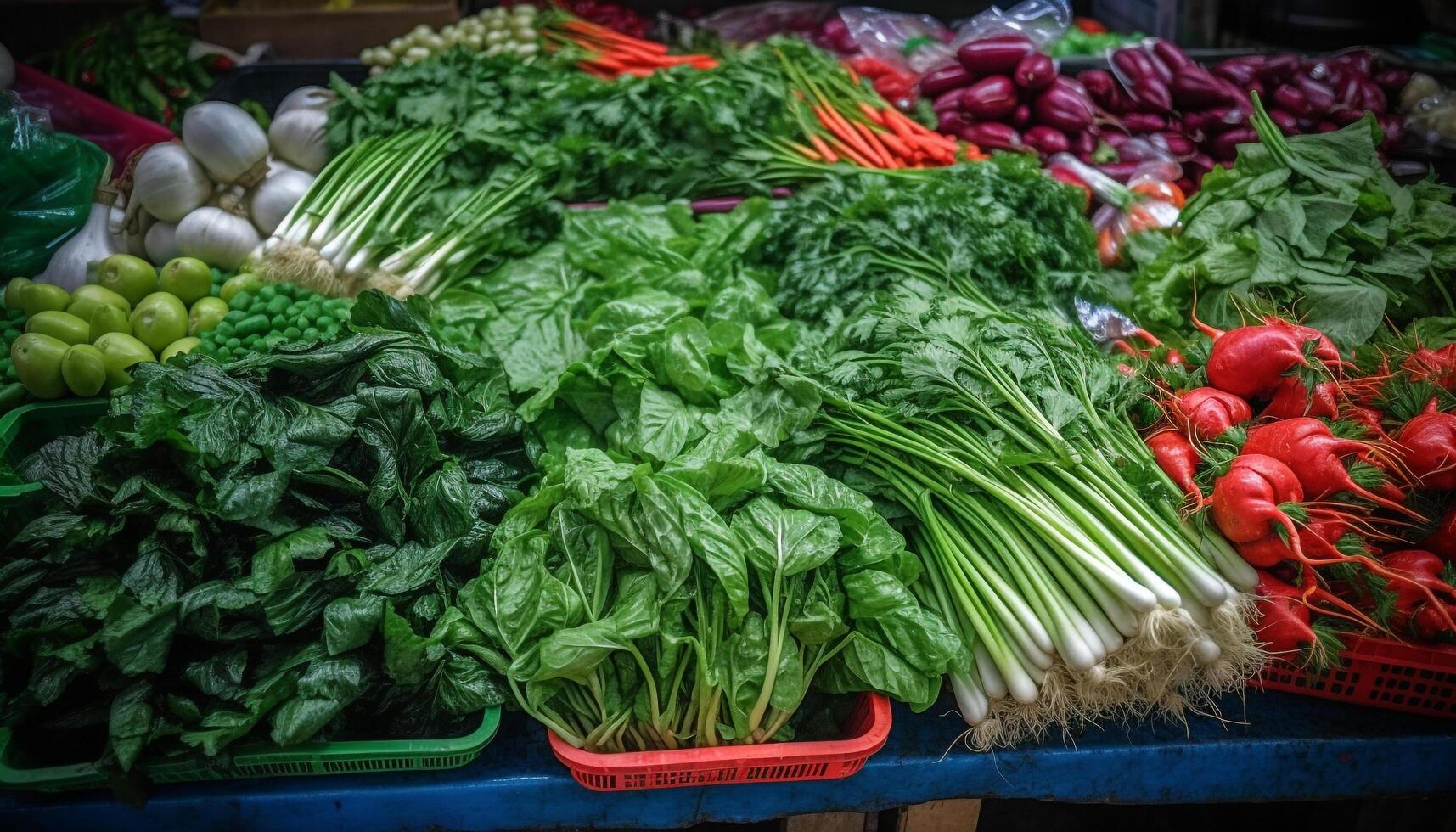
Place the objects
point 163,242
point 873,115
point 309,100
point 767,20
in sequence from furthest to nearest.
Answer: point 767,20 < point 873,115 < point 309,100 < point 163,242

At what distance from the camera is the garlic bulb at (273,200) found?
131 inches

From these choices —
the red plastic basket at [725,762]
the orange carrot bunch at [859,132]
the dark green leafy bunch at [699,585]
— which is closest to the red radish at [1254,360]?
the dark green leafy bunch at [699,585]

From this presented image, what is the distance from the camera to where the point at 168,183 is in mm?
3166

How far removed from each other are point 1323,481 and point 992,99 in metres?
2.83

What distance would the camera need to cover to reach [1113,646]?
192 cm

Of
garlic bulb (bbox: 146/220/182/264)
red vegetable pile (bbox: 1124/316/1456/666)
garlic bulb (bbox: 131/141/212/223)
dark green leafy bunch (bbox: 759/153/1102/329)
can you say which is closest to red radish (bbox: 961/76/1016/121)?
dark green leafy bunch (bbox: 759/153/1102/329)

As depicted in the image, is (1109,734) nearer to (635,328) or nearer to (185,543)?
(635,328)

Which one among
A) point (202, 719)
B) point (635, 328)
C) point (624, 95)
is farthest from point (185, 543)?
point (624, 95)

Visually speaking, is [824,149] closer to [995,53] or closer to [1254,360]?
[995,53]

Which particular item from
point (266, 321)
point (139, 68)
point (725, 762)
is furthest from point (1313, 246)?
point (139, 68)

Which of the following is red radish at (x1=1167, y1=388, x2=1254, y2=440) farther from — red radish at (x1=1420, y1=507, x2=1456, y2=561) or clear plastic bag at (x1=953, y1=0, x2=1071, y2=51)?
clear plastic bag at (x1=953, y1=0, x2=1071, y2=51)

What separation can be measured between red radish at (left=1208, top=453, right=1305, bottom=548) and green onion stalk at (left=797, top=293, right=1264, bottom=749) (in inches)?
2.8

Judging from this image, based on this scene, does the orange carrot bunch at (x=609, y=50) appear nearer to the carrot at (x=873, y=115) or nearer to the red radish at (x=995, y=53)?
the carrot at (x=873, y=115)

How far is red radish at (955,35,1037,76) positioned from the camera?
4.36 metres
